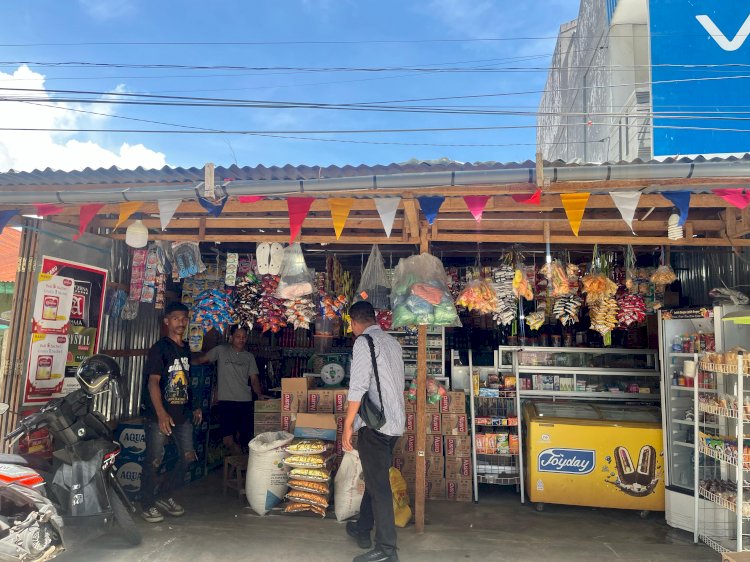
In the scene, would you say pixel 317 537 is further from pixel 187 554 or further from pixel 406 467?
pixel 406 467

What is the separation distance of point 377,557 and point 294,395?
217 centimetres

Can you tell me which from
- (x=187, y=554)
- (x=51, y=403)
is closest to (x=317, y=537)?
(x=187, y=554)

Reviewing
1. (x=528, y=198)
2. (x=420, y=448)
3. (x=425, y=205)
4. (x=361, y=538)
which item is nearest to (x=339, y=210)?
(x=425, y=205)

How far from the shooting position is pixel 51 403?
4.04 meters

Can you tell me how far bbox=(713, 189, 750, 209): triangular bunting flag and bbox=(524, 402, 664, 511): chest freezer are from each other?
2.62 m

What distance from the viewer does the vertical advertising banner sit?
4.41 meters

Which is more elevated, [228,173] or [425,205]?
[228,173]

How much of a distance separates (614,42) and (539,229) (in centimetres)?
748

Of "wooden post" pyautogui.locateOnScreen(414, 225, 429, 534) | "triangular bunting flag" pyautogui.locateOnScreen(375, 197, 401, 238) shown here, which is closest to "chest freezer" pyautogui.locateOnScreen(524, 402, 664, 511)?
"wooden post" pyautogui.locateOnScreen(414, 225, 429, 534)

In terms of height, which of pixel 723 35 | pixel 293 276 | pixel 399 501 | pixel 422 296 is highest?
pixel 723 35

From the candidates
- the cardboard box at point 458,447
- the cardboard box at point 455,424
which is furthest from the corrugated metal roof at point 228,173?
the cardboard box at point 458,447

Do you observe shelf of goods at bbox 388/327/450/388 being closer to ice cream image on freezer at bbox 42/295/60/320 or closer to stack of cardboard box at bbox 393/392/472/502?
stack of cardboard box at bbox 393/392/472/502

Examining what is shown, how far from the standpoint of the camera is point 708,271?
5.84m

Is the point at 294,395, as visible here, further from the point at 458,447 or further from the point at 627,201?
Result: the point at 627,201
